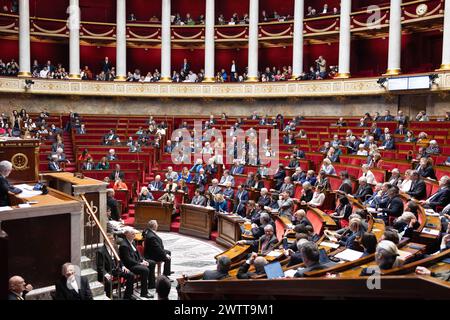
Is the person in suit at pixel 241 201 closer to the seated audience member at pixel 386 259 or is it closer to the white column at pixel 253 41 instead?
the seated audience member at pixel 386 259

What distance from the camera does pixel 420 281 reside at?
3229 mm

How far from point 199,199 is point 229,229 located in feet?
5.70

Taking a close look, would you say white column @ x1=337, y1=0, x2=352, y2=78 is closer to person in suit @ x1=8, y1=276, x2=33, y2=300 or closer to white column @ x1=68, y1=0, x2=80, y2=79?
white column @ x1=68, y1=0, x2=80, y2=79

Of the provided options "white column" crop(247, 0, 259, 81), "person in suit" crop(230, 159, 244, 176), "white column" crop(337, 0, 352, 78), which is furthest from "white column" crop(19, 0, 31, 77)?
"white column" crop(337, 0, 352, 78)

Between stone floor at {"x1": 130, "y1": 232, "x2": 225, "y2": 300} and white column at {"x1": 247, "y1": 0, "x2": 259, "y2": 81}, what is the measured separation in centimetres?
1081

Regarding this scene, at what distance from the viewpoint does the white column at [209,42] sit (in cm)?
2128

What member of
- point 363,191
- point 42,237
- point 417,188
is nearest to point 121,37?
point 363,191

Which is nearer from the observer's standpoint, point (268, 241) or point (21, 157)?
point (21, 157)

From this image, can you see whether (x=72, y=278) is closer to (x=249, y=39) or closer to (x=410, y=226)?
(x=410, y=226)

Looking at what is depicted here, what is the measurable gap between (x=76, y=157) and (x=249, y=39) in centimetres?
975

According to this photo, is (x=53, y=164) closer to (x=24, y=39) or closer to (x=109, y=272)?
(x=109, y=272)

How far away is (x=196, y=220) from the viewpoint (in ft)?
37.9

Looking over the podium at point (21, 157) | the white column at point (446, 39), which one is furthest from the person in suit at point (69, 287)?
the white column at point (446, 39)
